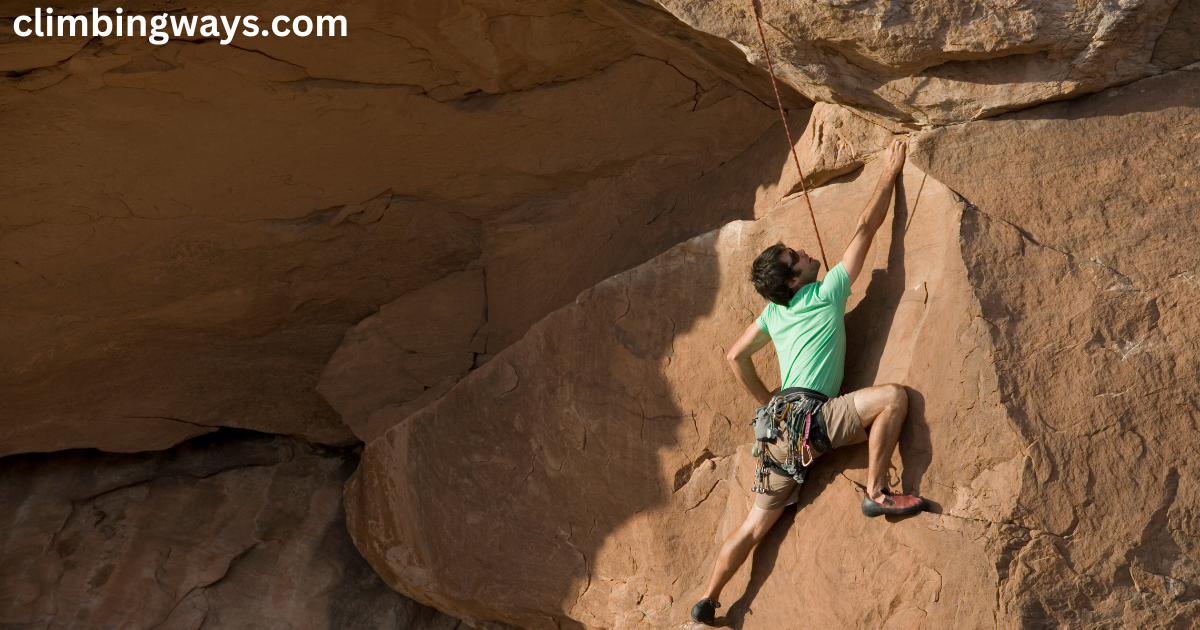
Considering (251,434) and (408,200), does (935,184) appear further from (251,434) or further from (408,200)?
(251,434)

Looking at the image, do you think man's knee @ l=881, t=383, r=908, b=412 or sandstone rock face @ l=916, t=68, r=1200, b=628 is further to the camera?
man's knee @ l=881, t=383, r=908, b=412

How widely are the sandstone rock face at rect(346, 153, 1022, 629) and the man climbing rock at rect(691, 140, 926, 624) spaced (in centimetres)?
9

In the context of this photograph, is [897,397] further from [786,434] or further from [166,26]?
[166,26]

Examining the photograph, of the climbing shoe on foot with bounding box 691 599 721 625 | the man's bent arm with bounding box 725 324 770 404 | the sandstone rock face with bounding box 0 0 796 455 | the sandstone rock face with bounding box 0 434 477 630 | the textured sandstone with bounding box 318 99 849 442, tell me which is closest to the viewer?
the man's bent arm with bounding box 725 324 770 404

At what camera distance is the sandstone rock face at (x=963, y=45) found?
9.89 feet

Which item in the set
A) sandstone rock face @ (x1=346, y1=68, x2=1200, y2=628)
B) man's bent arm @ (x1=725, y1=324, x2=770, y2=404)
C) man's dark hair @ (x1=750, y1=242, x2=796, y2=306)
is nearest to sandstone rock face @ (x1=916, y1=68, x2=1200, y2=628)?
sandstone rock face @ (x1=346, y1=68, x2=1200, y2=628)

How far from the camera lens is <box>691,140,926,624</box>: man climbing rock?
306 cm

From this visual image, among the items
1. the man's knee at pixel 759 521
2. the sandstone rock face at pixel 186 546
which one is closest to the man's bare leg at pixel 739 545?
the man's knee at pixel 759 521

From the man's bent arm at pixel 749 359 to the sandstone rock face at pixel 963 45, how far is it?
0.86 m

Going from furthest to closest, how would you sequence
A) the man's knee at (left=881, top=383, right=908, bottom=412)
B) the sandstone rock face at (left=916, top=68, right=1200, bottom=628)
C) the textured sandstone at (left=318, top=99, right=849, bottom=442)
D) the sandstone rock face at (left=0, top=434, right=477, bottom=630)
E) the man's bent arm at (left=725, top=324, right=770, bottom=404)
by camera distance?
the sandstone rock face at (left=0, top=434, right=477, bottom=630)
the textured sandstone at (left=318, top=99, right=849, bottom=442)
the man's bent arm at (left=725, top=324, right=770, bottom=404)
the man's knee at (left=881, top=383, right=908, bottom=412)
the sandstone rock face at (left=916, top=68, right=1200, bottom=628)

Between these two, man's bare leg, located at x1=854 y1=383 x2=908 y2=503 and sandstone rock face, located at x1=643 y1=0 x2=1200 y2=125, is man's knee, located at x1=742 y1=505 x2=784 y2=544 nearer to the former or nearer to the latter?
man's bare leg, located at x1=854 y1=383 x2=908 y2=503

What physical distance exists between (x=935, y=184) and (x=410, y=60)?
206 cm

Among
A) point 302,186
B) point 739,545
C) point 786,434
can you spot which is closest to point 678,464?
point 739,545

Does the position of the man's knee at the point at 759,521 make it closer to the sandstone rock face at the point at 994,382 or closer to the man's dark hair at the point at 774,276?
the sandstone rock face at the point at 994,382
